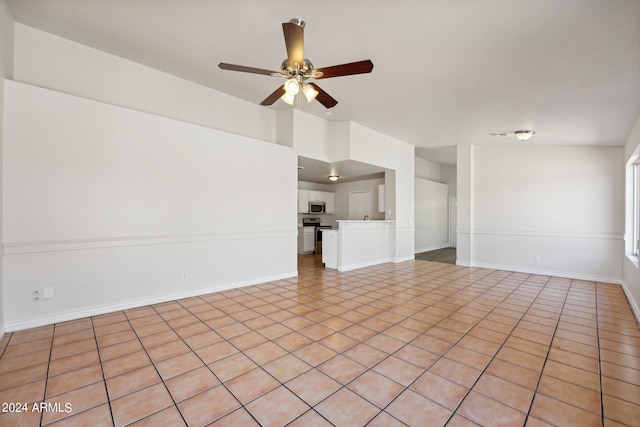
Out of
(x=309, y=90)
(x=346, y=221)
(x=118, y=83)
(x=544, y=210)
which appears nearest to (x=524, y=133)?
(x=544, y=210)

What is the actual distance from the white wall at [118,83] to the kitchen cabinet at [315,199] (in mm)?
3917

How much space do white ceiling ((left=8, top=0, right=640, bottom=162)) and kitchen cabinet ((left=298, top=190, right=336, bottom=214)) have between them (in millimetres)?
4547

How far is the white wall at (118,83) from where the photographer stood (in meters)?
3.10

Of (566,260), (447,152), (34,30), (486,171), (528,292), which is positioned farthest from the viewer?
(447,152)

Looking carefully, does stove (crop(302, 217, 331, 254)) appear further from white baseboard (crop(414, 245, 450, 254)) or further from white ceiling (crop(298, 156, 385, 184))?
white baseboard (crop(414, 245, 450, 254))

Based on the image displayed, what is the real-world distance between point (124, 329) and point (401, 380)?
2789mm

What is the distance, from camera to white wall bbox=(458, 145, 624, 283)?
5.24m

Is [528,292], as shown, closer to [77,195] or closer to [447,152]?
[447,152]

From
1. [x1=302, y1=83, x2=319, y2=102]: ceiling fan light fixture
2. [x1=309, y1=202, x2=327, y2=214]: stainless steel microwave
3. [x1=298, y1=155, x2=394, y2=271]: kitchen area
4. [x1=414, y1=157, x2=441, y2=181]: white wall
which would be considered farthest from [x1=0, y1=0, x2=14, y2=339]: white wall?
[x1=414, y1=157, x2=441, y2=181]: white wall

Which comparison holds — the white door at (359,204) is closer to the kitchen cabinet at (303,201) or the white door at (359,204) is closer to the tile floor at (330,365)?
the kitchen cabinet at (303,201)

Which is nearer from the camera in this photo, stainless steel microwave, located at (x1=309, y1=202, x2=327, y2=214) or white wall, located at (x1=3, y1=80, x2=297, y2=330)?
white wall, located at (x1=3, y1=80, x2=297, y2=330)

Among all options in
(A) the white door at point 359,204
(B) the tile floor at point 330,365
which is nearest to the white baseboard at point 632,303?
(B) the tile floor at point 330,365

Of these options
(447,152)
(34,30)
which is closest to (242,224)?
(34,30)

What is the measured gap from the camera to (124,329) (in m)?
2.89
